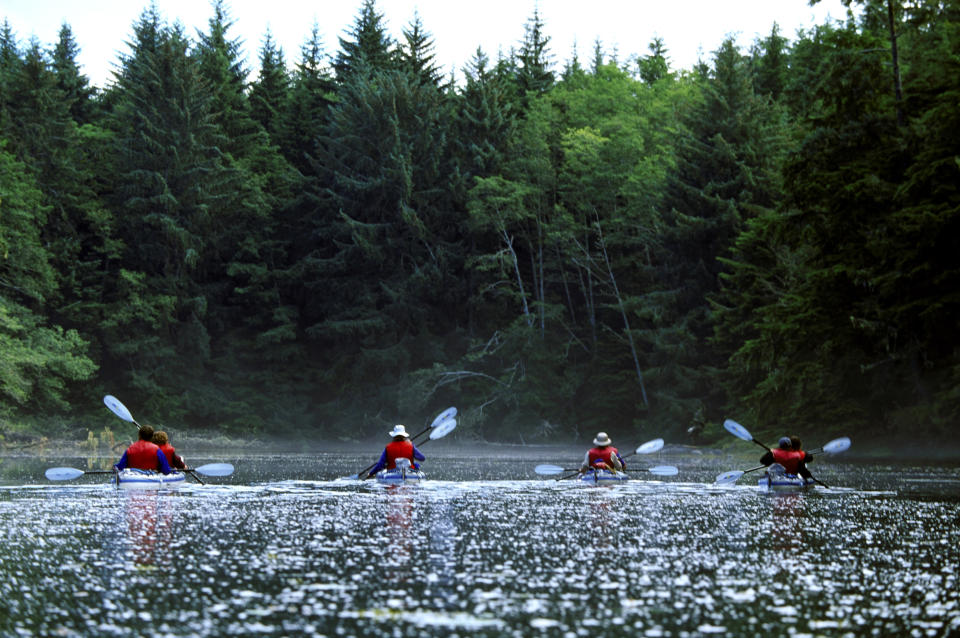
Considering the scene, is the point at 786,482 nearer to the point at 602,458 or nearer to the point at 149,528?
the point at 602,458

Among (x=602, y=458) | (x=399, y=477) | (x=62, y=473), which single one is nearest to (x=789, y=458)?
(x=602, y=458)

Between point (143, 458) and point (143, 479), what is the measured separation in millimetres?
339

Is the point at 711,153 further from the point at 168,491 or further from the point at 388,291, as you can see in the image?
the point at 168,491

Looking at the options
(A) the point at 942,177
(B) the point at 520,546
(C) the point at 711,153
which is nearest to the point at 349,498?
(B) the point at 520,546

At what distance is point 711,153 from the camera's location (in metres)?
43.3

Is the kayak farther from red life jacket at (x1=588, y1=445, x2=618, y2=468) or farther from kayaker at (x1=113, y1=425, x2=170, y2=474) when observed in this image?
kayaker at (x1=113, y1=425, x2=170, y2=474)

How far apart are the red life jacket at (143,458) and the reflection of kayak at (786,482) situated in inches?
409

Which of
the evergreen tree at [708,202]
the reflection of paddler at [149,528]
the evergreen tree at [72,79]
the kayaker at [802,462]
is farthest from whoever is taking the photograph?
the evergreen tree at [72,79]

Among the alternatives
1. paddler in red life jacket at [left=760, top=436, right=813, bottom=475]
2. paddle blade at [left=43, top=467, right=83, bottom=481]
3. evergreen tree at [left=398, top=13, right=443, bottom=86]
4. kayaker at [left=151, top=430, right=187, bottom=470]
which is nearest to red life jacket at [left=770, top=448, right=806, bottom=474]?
paddler in red life jacket at [left=760, top=436, right=813, bottom=475]

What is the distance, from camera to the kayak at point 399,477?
1992 centimetres

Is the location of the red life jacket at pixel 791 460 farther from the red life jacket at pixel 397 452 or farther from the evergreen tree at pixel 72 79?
the evergreen tree at pixel 72 79

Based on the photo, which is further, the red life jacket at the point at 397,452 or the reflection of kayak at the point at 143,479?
the red life jacket at the point at 397,452

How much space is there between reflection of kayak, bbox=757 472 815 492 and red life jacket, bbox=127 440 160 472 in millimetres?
10385

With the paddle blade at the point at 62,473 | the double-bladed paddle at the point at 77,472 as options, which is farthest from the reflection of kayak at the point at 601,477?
the paddle blade at the point at 62,473
